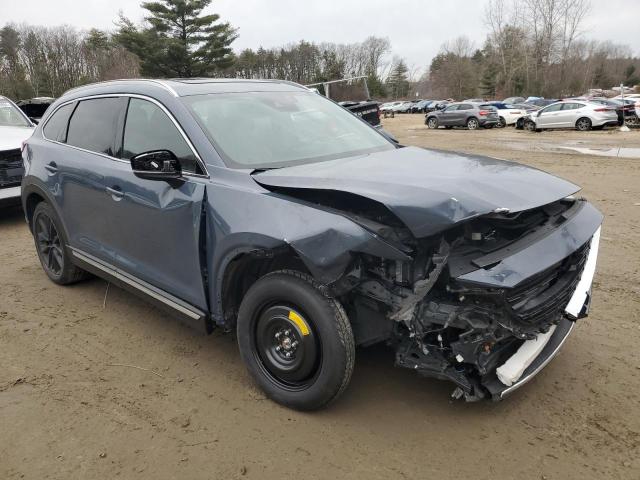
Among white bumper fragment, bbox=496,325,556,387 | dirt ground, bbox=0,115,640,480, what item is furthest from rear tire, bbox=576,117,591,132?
white bumper fragment, bbox=496,325,556,387

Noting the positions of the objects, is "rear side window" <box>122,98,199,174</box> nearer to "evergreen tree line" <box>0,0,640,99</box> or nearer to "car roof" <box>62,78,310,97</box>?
"car roof" <box>62,78,310,97</box>

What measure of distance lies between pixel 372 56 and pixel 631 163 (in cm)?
9973

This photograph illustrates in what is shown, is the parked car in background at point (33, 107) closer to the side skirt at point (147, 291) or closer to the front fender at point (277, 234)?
the side skirt at point (147, 291)

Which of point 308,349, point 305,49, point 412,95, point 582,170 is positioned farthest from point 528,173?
point 412,95

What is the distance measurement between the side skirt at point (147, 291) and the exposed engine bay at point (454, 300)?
1090 millimetres

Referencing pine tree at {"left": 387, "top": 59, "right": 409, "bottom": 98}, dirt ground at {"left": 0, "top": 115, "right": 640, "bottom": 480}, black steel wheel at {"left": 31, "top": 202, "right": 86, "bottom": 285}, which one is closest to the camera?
dirt ground at {"left": 0, "top": 115, "right": 640, "bottom": 480}

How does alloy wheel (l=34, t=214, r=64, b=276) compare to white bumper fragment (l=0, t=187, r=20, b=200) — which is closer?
alloy wheel (l=34, t=214, r=64, b=276)

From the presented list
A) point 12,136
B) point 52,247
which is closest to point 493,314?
point 52,247

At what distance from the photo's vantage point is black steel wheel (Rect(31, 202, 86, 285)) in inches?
185

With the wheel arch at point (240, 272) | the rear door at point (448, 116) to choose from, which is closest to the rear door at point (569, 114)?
the rear door at point (448, 116)

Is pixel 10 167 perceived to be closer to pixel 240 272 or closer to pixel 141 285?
pixel 141 285

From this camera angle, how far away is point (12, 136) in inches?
310

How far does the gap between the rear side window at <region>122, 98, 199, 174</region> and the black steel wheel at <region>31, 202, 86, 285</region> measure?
141 centimetres

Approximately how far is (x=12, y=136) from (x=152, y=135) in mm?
5650
